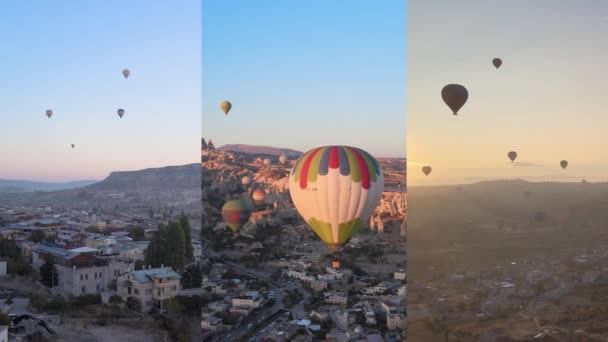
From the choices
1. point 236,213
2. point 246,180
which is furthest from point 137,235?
point 236,213

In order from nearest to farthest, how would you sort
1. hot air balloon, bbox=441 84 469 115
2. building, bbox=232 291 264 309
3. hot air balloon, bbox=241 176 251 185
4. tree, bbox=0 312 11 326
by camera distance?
tree, bbox=0 312 11 326, hot air balloon, bbox=441 84 469 115, building, bbox=232 291 264 309, hot air balloon, bbox=241 176 251 185

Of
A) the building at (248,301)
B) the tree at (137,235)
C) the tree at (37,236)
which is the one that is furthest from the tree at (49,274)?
the tree at (137,235)

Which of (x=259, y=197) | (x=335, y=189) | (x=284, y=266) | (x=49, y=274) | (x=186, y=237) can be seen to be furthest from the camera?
(x=259, y=197)

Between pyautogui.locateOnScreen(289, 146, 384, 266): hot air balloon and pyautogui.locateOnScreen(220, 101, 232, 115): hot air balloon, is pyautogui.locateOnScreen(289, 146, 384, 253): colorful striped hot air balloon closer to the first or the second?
pyautogui.locateOnScreen(289, 146, 384, 266): hot air balloon

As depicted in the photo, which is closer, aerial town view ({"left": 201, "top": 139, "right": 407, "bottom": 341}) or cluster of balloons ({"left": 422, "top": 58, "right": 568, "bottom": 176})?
A: cluster of balloons ({"left": 422, "top": 58, "right": 568, "bottom": 176})

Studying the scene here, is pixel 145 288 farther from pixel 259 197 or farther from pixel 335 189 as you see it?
pixel 259 197

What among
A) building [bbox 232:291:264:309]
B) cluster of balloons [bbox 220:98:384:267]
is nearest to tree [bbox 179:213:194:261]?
building [bbox 232:291:264:309]

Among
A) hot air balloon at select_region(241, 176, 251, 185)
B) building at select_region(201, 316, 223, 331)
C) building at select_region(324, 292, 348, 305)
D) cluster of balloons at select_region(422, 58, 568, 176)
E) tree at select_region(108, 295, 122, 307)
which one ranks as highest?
cluster of balloons at select_region(422, 58, 568, 176)
